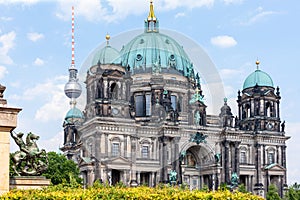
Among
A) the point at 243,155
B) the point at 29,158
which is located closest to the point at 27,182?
the point at 29,158

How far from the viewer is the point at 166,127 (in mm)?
76250

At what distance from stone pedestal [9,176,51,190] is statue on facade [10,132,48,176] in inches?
21.2

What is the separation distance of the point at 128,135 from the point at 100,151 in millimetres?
4172

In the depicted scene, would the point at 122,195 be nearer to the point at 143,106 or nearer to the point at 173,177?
the point at 173,177

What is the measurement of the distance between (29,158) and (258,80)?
64904 mm

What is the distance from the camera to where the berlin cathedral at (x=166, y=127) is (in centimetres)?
7319

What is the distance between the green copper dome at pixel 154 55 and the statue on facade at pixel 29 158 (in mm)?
54925

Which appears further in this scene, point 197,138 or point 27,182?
point 197,138

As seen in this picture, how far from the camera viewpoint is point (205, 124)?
8094cm

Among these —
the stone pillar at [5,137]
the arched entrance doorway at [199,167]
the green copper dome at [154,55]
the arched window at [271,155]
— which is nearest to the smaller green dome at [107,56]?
the green copper dome at [154,55]

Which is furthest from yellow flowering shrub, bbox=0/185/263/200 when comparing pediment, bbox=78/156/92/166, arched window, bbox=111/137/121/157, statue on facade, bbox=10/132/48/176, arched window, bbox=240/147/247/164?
arched window, bbox=240/147/247/164

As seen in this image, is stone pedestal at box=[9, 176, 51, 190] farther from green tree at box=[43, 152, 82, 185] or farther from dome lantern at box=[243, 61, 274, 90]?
dome lantern at box=[243, 61, 274, 90]

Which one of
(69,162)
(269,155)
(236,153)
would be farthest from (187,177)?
(69,162)

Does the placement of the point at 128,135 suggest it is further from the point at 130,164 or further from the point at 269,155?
the point at 269,155
